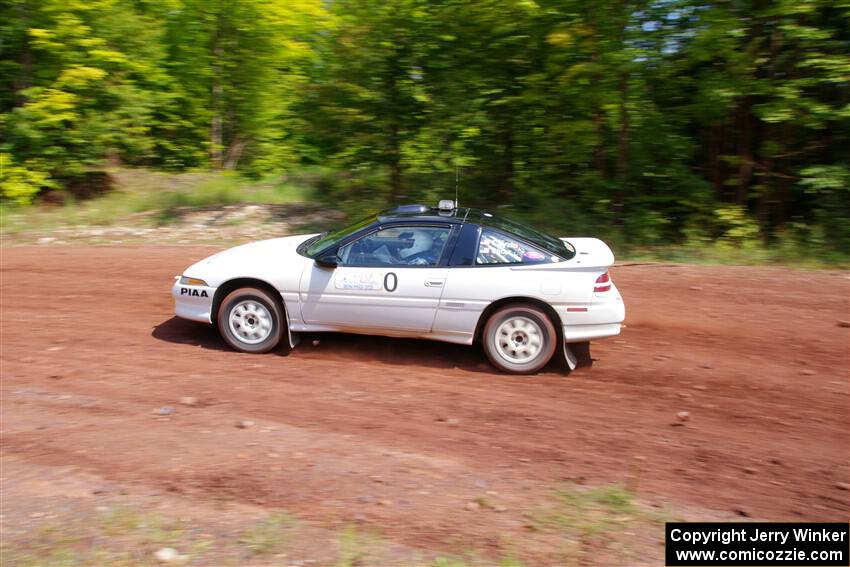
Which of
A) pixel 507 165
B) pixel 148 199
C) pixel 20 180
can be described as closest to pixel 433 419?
pixel 507 165

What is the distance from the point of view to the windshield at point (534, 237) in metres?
6.87

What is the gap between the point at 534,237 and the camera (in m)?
7.03

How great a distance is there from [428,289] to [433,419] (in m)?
1.44

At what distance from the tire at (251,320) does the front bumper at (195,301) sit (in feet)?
0.46

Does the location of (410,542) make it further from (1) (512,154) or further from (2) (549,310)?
(1) (512,154)

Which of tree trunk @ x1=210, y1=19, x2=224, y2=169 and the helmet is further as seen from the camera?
tree trunk @ x1=210, y1=19, x2=224, y2=169

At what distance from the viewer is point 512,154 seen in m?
14.8

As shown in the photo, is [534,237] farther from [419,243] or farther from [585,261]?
[419,243]

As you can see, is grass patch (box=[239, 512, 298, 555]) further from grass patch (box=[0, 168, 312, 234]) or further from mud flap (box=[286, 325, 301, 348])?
grass patch (box=[0, 168, 312, 234])

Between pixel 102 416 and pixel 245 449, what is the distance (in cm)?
142

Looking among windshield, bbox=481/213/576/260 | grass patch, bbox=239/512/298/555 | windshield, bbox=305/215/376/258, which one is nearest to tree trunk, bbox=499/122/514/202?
windshield, bbox=481/213/576/260

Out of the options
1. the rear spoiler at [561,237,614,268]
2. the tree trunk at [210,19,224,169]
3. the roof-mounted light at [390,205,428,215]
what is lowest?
the rear spoiler at [561,237,614,268]

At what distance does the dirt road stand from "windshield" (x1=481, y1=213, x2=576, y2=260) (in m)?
1.15

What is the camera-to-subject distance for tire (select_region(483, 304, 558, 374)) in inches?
261
